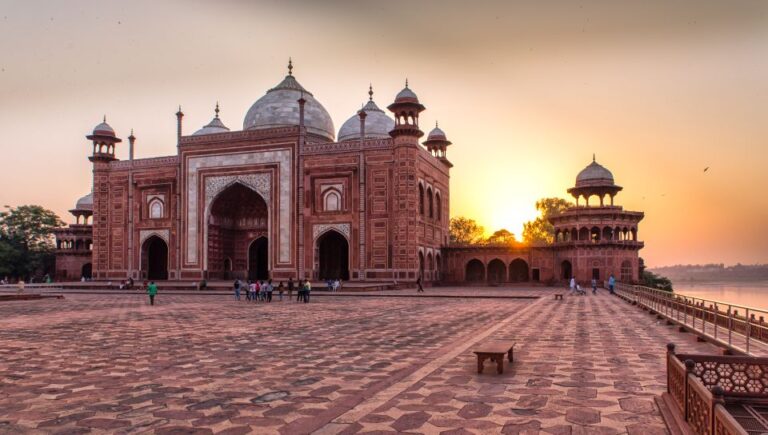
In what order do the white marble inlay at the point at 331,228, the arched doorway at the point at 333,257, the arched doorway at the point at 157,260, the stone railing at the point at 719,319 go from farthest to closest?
the arched doorway at the point at 157,260 < the arched doorway at the point at 333,257 < the white marble inlay at the point at 331,228 < the stone railing at the point at 719,319

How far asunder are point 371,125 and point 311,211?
31.9 feet

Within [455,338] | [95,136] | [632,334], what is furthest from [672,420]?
[95,136]

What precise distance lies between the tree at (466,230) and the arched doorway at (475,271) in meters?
14.7

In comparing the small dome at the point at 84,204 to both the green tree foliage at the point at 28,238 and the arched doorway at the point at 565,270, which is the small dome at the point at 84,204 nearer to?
the green tree foliage at the point at 28,238

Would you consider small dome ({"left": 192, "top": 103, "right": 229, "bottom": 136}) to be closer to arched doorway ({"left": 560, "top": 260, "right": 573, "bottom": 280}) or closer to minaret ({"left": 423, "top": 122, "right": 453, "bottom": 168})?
minaret ({"left": 423, "top": 122, "right": 453, "bottom": 168})

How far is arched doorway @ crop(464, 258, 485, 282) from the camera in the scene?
142ft

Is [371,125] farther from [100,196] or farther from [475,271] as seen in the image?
[100,196]

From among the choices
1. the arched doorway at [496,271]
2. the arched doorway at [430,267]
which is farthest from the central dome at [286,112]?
the arched doorway at [496,271]

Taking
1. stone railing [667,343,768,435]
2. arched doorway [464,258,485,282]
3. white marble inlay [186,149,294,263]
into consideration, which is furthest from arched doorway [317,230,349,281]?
stone railing [667,343,768,435]

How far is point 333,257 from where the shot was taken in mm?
41156

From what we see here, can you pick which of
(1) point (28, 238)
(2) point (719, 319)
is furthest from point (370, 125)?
(2) point (719, 319)

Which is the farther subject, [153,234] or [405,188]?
[153,234]

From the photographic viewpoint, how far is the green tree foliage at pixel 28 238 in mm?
50031

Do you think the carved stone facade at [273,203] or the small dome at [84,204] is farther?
the small dome at [84,204]
